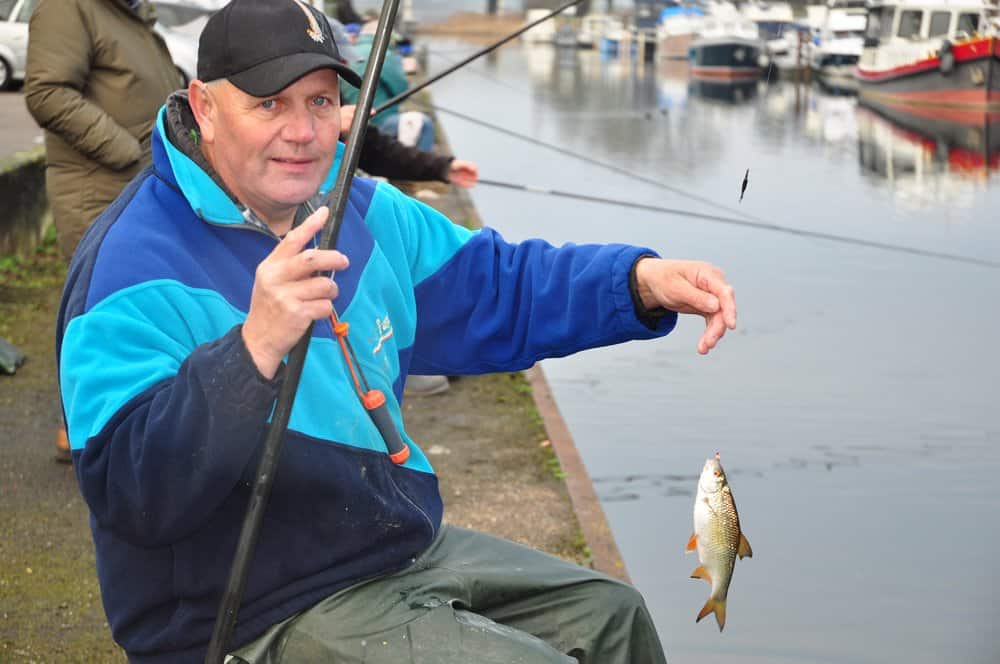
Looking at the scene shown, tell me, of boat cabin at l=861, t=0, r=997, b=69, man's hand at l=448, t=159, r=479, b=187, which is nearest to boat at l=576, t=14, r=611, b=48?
boat cabin at l=861, t=0, r=997, b=69

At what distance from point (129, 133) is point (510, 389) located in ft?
9.79

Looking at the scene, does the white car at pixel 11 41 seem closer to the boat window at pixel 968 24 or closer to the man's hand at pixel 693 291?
the boat window at pixel 968 24

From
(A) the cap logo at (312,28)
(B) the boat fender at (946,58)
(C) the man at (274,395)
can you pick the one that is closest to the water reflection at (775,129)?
(B) the boat fender at (946,58)

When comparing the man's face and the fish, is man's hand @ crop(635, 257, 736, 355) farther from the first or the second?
the man's face

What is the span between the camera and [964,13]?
38.0m

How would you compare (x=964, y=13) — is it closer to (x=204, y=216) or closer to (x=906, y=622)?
(x=906, y=622)

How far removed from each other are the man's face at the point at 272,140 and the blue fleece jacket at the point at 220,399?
63 mm

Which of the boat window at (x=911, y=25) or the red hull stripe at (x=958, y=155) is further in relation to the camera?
the boat window at (x=911, y=25)

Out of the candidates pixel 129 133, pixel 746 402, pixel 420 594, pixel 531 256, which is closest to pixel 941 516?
pixel 746 402

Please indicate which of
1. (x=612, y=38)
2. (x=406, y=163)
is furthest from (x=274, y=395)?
(x=612, y=38)

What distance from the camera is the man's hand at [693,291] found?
9.40ft

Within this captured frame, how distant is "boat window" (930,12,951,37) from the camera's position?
38.5 meters

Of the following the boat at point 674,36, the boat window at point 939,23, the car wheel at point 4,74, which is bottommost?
the boat at point 674,36

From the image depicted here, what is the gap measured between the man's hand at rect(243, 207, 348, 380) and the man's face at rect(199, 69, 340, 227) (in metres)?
0.54
